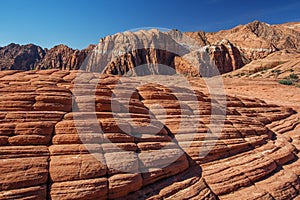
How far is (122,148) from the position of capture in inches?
414

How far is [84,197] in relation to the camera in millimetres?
8359

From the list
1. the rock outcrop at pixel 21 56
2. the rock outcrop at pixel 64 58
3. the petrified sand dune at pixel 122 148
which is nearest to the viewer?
the petrified sand dune at pixel 122 148

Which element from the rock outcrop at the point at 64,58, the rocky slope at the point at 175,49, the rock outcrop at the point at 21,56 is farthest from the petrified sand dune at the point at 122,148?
the rock outcrop at the point at 21,56

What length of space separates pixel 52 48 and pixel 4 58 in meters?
29.4

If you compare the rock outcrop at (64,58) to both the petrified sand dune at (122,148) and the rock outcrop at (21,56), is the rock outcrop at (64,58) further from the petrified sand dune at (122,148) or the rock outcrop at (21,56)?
the petrified sand dune at (122,148)

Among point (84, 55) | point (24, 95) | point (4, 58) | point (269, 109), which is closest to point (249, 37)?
point (84, 55)

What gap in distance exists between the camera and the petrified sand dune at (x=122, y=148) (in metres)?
8.76

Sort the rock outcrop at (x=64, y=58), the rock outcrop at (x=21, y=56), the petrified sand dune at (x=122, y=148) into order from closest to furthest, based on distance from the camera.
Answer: the petrified sand dune at (x=122, y=148)
the rock outcrop at (x=64, y=58)
the rock outcrop at (x=21, y=56)

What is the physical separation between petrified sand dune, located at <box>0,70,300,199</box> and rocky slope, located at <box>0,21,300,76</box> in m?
70.5

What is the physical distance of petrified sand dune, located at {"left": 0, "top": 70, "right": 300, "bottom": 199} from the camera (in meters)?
8.76

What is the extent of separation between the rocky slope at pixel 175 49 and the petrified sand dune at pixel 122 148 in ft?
231

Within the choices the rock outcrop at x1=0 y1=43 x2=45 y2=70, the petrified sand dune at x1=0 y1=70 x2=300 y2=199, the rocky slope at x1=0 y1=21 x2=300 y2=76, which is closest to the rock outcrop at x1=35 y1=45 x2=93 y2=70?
the rocky slope at x1=0 y1=21 x2=300 y2=76

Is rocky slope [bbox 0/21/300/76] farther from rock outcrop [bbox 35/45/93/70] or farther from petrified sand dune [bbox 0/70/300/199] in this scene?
petrified sand dune [bbox 0/70/300/199]

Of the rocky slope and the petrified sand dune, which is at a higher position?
the rocky slope
